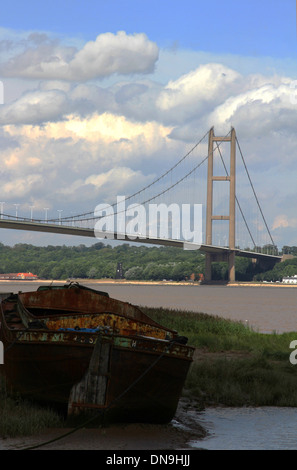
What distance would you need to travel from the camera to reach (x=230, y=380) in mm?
14297

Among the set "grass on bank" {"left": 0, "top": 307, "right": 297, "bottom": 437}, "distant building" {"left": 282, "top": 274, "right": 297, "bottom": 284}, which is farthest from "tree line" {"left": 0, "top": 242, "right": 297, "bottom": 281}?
"grass on bank" {"left": 0, "top": 307, "right": 297, "bottom": 437}

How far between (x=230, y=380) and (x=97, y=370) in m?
4.85

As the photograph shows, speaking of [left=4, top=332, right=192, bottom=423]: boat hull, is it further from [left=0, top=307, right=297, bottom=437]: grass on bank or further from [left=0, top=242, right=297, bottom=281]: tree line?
[left=0, top=242, right=297, bottom=281]: tree line

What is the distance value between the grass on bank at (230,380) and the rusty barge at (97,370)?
1.23 ft

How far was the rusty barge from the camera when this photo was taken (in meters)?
10.2

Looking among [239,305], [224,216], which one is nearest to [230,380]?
[239,305]

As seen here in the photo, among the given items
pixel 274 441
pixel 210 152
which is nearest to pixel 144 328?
pixel 274 441

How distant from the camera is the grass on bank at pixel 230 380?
34.1ft

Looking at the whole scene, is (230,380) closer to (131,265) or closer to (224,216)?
(224,216)

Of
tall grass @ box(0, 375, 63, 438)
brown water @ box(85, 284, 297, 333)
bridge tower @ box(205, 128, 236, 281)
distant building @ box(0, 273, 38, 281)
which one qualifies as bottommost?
tall grass @ box(0, 375, 63, 438)

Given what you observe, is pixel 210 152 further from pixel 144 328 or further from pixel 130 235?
Result: pixel 144 328

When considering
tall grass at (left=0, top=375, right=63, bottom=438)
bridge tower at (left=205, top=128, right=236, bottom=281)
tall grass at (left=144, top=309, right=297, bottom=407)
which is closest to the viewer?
tall grass at (left=0, top=375, right=63, bottom=438)

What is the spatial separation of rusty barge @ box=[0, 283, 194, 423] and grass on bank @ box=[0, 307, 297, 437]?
375 millimetres

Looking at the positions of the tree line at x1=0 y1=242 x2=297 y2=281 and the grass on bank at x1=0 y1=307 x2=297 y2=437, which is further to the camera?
the tree line at x1=0 y1=242 x2=297 y2=281
